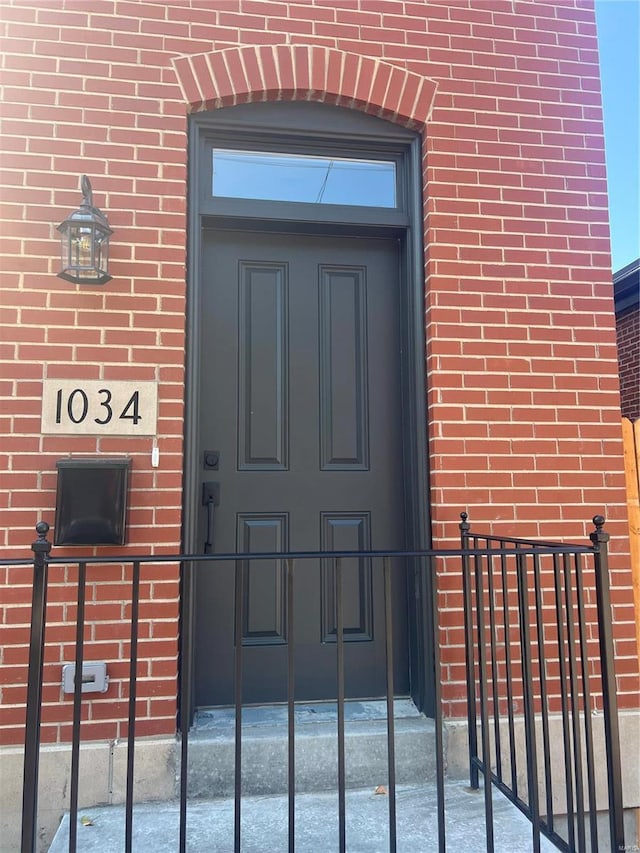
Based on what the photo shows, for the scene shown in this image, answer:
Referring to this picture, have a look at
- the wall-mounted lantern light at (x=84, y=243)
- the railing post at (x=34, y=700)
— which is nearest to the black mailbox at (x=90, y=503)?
the railing post at (x=34, y=700)

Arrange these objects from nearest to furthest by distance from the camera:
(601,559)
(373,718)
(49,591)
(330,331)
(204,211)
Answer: (601,559) → (49,591) → (373,718) → (204,211) → (330,331)

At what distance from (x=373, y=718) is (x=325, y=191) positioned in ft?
8.35

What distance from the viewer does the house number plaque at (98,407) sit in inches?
97.3

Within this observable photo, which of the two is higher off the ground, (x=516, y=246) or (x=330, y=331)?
(x=516, y=246)

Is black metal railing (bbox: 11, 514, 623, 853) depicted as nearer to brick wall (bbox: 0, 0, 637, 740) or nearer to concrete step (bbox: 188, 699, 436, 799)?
concrete step (bbox: 188, 699, 436, 799)

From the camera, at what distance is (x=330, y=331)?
2951 mm

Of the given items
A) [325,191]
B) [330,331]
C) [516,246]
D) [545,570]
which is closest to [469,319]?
[516,246]

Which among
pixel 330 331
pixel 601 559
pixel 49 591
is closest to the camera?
pixel 601 559

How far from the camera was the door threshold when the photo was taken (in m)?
2.54

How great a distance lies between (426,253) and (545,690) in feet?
6.53

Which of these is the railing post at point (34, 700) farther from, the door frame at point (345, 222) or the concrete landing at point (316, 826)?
the door frame at point (345, 222)

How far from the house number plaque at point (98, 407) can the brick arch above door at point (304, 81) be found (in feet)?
4.60

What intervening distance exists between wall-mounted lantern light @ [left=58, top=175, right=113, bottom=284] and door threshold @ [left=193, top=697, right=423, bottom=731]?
6.64ft

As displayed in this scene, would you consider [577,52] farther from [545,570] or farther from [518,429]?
[545,570]
